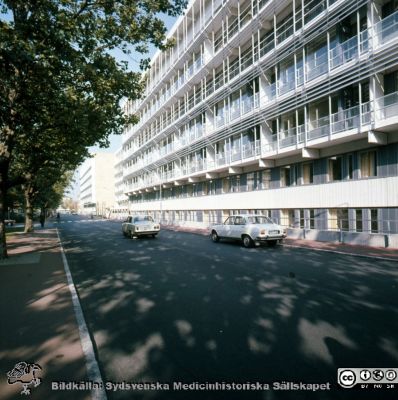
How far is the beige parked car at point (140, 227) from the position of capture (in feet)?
70.2

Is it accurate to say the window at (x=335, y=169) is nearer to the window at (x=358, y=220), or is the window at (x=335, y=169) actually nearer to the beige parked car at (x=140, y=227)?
the window at (x=358, y=220)

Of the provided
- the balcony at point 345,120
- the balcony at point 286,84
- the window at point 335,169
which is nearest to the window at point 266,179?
the window at point 335,169

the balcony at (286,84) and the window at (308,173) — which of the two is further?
the balcony at (286,84)

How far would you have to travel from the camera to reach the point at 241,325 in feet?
16.7

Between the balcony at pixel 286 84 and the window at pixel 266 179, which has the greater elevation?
the balcony at pixel 286 84

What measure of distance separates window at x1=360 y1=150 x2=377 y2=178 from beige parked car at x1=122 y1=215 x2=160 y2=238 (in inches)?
543

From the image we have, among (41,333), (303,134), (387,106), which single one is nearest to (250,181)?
(303,134)

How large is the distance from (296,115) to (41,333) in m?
19.4

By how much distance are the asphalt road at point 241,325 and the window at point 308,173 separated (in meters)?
11.2

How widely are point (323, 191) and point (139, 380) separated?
1776 cm

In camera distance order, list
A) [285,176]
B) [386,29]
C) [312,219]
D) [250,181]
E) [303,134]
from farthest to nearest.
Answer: [250,181] → [285,176] → [303,134] → [312,219] → [386,29]

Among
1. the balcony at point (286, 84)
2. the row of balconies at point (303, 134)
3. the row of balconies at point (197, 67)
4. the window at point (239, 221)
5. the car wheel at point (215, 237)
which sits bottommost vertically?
the car wheel at point (215, 237)

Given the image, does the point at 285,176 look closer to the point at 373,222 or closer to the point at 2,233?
the point at 373,222

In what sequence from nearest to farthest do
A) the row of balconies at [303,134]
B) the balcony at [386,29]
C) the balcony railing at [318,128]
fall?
the balcony at [386,29], the row of balconies at [303,134], the balcony railing at [318,128]
